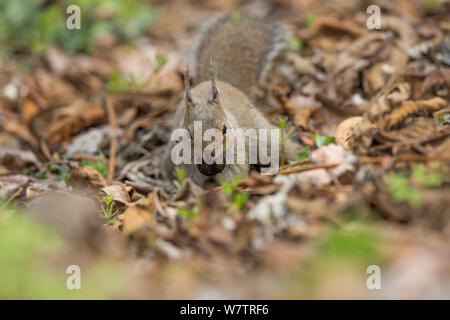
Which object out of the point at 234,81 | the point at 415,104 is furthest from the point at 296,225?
the point at 234,81

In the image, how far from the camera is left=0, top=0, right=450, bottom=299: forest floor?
2535 mm

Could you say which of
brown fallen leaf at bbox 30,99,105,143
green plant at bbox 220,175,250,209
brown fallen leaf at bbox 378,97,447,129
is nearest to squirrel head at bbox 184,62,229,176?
green plant at bbox 220,175,250,209

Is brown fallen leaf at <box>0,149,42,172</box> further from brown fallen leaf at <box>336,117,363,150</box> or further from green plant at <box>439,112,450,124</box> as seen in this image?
green plant at <box>439,112,450,124</box>

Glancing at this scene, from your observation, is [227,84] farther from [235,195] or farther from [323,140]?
[235,195]

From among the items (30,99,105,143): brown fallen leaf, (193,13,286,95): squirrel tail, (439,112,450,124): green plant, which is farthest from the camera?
(30,99,105,143): brown fallen leaf

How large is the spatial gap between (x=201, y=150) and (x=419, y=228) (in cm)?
193

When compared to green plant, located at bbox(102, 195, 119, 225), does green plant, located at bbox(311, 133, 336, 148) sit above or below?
above

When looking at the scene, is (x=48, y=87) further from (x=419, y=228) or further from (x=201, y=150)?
(x=419, y=228)

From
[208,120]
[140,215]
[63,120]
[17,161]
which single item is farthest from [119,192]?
[63,120]

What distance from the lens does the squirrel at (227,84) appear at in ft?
13.9

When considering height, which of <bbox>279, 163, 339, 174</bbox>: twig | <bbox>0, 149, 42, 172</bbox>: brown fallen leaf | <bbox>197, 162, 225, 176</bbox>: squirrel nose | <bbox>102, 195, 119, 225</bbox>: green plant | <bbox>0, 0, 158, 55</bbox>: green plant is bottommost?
<bbox>102, 195, 119, 225</bbox>: green plant

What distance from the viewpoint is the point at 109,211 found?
3809mm

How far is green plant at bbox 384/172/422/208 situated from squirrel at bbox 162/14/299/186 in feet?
5.40

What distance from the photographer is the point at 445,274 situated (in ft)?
8.05
